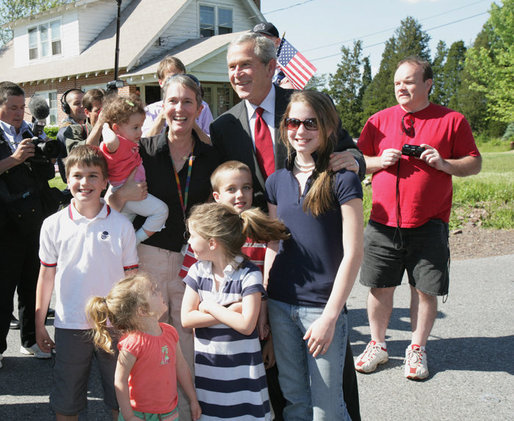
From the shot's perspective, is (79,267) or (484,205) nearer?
(79,267)

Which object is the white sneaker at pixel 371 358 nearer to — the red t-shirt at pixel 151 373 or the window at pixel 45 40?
the red t-shirt at pixel 151 373

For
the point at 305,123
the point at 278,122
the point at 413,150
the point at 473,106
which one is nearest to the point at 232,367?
the point at 305,123

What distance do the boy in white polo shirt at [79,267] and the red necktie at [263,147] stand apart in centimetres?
91

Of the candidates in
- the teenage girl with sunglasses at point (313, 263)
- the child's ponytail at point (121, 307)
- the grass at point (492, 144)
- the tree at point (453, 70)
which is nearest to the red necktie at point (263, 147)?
the teenage girl with sunglasses at point (313, 263)

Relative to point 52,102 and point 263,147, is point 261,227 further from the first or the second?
point 52,102

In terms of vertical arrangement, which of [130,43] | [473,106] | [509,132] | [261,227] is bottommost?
[261,227]

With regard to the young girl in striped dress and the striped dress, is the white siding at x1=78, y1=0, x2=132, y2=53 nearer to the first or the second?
the young girl in striped dress

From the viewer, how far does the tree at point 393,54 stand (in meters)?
51.2

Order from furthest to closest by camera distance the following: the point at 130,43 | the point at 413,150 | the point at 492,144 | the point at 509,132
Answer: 1. the point at 509,132
2. the point at 492,144
3. the point at 130,43
4. the point at 413,150

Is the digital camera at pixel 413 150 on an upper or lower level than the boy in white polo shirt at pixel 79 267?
upper

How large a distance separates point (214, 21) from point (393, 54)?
4185 cm

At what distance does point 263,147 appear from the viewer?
3160 mm

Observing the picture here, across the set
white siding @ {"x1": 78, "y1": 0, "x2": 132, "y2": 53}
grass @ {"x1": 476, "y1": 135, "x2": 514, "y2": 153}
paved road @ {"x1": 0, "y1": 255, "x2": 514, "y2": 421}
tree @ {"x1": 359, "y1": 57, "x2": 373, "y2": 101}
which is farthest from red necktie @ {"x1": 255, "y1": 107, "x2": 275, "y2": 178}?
tree @ {"x1": 359, "y1": 57, "x2": 373, "y2": 101}

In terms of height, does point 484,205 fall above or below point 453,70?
below
